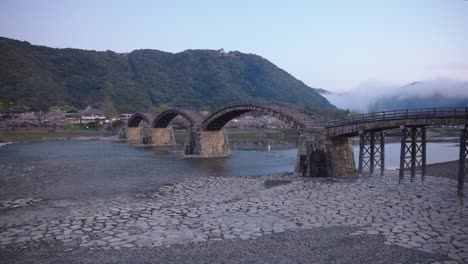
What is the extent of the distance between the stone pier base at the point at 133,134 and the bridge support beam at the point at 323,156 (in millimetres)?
→ 51241

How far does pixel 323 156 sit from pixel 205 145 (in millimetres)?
19980

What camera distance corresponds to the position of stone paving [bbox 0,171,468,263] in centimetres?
1080

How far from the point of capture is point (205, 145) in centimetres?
4106

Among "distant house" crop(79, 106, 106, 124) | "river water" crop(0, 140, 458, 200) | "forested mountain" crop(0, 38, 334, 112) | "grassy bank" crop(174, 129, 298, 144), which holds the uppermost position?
"forested mountain" crop(0, 38, 334, 112)

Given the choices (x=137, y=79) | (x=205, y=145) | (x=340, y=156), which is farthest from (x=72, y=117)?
(x=340, y=156)

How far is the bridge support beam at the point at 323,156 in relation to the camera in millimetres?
23375

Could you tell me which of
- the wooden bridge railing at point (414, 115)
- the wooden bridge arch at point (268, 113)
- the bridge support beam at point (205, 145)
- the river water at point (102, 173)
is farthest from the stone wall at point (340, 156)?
the bridge support beam at point (205, 145)

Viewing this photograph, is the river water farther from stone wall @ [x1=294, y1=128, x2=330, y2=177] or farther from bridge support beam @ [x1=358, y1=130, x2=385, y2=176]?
bridge support beam @ [x1=358, y1=130, x2=385, y2=176]

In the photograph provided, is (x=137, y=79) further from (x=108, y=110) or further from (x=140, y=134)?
(x=140, y=134)

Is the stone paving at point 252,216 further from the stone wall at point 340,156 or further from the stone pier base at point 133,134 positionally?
the stone pier base at point 133,134

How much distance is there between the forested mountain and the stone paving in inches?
3764

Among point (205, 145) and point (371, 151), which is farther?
point (205, 145)

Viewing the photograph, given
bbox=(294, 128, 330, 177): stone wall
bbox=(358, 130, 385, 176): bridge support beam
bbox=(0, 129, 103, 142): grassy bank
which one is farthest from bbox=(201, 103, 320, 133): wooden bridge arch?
bbox=(0, 129, 103, 142): grassy bank

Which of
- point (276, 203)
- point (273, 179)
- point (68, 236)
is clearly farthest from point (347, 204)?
point (68, 236)
